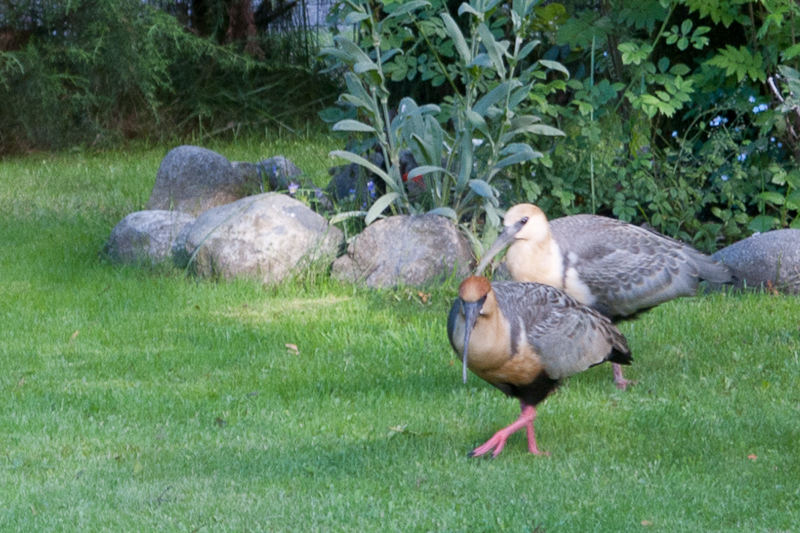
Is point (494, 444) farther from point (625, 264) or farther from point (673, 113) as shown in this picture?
point (673, 113)

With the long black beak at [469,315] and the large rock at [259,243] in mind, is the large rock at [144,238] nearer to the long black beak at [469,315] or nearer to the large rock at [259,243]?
the large rock at [259,243]

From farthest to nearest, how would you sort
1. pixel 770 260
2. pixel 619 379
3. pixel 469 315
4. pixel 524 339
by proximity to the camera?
1. pixel 770 260
2. pixel 619 379
3. pixel 524 339
4. pixel 469 315

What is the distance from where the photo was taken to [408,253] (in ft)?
25.6

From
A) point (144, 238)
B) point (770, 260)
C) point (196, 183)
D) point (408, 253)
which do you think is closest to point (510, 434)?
point (408, 253)

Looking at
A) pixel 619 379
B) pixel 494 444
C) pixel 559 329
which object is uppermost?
pixel 559 329

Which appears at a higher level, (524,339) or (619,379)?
(524,339)

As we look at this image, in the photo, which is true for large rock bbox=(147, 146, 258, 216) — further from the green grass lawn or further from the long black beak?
the long black beak

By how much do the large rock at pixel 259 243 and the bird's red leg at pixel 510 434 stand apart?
12.1 ft

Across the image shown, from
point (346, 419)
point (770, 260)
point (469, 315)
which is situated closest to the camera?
point (469, 315)

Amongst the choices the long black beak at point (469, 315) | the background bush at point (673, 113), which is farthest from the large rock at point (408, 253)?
the long black beak at point (469, 315)

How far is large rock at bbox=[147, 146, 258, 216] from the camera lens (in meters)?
9.98

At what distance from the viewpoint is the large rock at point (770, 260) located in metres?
7.50

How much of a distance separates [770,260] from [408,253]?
2.80m

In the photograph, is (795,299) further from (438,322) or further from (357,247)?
(357,247)
